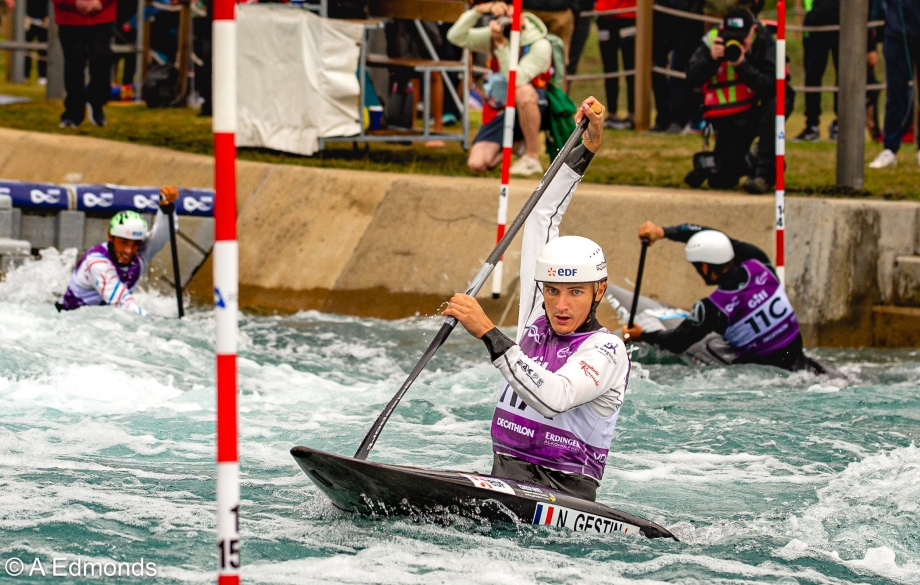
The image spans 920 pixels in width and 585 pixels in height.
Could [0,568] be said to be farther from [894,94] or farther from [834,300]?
[894,94]

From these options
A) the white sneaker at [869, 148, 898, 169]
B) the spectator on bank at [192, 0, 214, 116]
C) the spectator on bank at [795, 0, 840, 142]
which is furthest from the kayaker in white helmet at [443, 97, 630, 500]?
the spectator on bank at [192, 0, 214, 116]

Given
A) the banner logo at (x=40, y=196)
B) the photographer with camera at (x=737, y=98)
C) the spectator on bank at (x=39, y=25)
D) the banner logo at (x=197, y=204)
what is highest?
the spectator on bank at (x=39, y=25)

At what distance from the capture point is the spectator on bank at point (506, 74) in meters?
11.0

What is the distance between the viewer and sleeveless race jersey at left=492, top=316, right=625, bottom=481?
522cm

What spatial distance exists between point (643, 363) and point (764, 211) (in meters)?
1.71

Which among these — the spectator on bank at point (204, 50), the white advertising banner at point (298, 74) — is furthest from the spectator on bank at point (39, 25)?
the white advertising banner at point (298, 74)

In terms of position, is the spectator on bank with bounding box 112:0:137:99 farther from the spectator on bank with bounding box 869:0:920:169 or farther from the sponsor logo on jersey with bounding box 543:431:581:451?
the sponsor logo on jersey with bounding box 543:431:581:451

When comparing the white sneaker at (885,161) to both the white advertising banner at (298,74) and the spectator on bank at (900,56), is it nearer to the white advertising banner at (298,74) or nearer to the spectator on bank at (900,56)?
the spectator on bank at (900,56)

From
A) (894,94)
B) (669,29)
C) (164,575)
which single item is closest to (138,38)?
(669,29)

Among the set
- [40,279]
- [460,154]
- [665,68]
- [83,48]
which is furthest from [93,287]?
[665,68]

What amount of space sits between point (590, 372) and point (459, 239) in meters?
5.76

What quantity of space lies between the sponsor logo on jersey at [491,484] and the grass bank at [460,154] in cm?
624

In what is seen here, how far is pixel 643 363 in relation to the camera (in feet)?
30.3

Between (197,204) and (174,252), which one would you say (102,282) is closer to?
(174,252)
